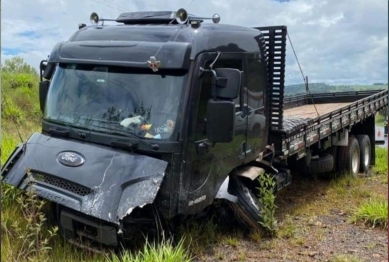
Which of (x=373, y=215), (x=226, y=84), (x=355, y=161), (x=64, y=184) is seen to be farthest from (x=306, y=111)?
(x=64, y=184)

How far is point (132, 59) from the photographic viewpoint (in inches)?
184

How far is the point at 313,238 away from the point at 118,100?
3.08 m

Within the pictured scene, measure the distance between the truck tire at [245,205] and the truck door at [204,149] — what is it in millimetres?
374

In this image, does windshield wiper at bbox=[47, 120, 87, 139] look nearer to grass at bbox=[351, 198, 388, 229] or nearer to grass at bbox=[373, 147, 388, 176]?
grass at bbox=[351, 198, 388, 229]

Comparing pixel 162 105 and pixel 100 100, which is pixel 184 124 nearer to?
pixel 162 105

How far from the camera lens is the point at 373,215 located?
21.3 feet

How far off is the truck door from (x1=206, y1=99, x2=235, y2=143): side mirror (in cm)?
21

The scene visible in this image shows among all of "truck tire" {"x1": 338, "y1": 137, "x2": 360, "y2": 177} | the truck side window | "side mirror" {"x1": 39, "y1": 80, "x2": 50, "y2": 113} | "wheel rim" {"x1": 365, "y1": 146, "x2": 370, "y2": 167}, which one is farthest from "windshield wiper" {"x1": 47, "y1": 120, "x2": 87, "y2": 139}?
"wheel rim" {"x1": 365, "y1": 146, "x2": 370, "y2": 167}

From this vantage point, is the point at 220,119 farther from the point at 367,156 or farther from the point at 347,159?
the point at 367,156

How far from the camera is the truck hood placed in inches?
161

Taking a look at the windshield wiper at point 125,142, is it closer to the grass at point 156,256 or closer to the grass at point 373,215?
the grass at point 156,256

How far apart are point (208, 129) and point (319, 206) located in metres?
3.89

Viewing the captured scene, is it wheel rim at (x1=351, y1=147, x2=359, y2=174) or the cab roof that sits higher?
the cab roof

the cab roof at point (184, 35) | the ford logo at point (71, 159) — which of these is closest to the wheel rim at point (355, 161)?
the cab roof at point (184, 35)
